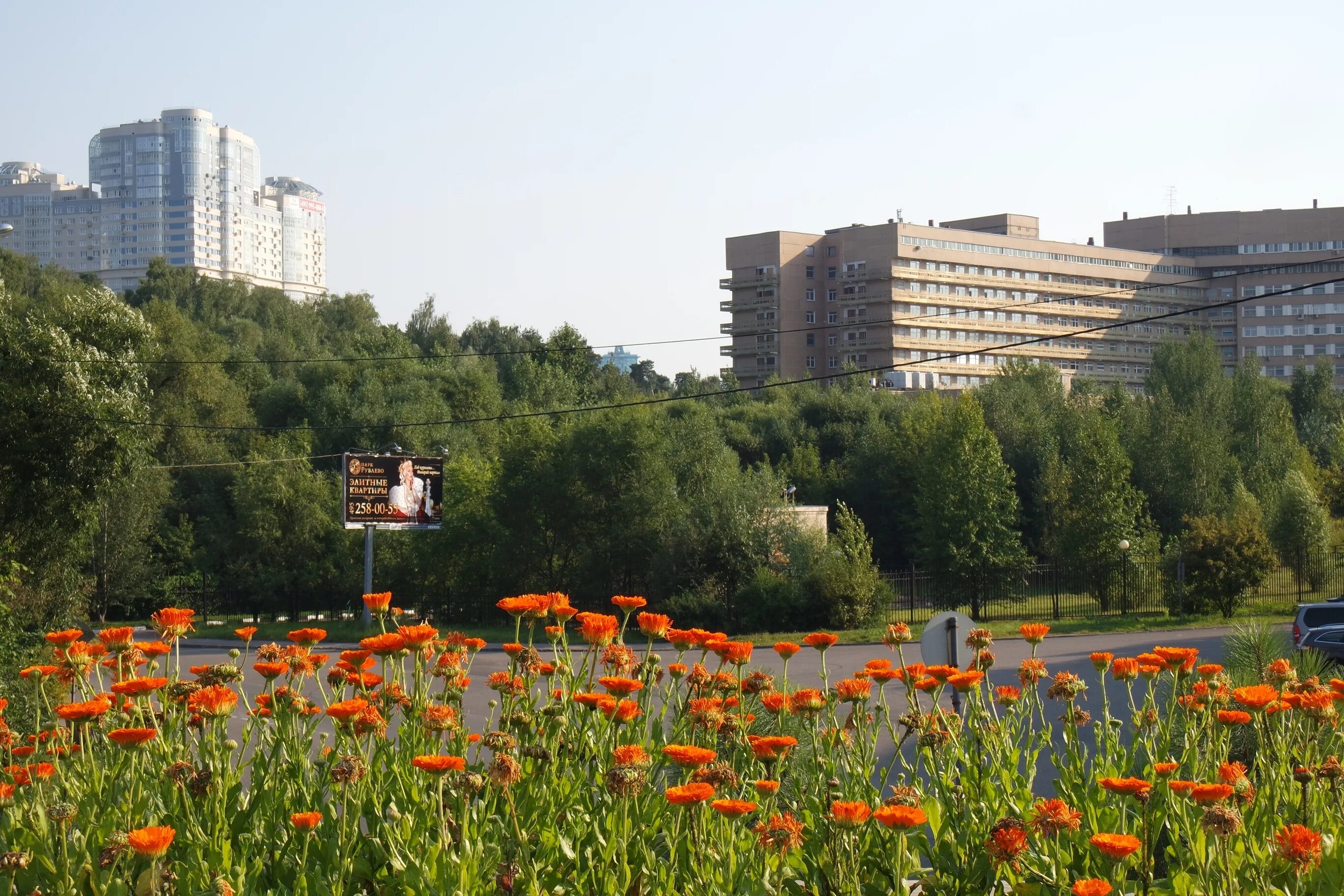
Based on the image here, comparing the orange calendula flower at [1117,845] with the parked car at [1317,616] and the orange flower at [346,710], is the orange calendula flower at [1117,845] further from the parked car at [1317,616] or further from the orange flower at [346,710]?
the parked car at [1317,616]

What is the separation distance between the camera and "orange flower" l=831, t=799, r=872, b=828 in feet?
11.0

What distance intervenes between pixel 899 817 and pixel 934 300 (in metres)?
91.3

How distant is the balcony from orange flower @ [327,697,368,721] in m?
91.8

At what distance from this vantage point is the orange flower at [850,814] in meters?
3.34

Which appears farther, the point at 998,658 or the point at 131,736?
the point at 998,658

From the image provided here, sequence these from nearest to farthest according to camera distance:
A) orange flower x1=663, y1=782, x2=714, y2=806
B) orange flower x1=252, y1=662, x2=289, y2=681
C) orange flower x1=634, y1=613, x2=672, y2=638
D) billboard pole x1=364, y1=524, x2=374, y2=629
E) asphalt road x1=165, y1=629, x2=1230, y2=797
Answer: orange flower x1=663, y1=782, x2=714, y2=806, orange flower x1=252, y1=662, x2=289, y2=681, orange flower x1=634, y1=613, x2=672, y2=638, asphalt road x1=165, y1=629, x2=1230, y2=797, billboard pole x1=364, y1=524, x2=374, y2=629

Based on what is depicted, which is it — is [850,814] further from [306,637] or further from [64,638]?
[64,638]

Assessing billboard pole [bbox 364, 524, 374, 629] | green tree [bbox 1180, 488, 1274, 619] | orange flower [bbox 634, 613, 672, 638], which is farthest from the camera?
Result: billboard pole [bbox 364, 524, 374, 629]

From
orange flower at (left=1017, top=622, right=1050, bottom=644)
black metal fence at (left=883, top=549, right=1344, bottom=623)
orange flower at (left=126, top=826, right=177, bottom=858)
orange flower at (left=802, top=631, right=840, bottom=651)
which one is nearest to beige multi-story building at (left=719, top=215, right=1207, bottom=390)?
black metal fence at (left=883, top=549, right=1344, bottom=623)

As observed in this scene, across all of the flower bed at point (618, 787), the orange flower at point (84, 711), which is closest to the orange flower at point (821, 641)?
the flower bed at point (618, 787)

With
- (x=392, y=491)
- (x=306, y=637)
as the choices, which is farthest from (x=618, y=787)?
(x=392, y=491)

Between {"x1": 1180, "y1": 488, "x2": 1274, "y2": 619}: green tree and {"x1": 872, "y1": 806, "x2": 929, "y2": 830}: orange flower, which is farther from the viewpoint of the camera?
{"x1": 1180, "y1": 488, "x2": 1274, "y2": 619}: green tree

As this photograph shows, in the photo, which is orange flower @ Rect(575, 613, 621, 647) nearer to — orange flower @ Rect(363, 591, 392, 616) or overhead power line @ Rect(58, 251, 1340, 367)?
orange flower @ Rect(363, 591, 392, 616)

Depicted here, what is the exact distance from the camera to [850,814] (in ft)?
11.0
